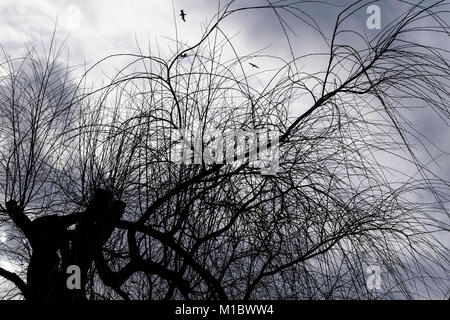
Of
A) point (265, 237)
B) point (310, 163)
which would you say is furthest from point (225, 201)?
point (310, 163)

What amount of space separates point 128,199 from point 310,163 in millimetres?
1056

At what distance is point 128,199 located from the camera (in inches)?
116

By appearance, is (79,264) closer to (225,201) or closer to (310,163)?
(225,201)

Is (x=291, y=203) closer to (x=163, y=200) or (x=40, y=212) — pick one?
(x=163, y=200)

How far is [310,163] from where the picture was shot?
2777mm

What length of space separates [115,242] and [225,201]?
0.75m
